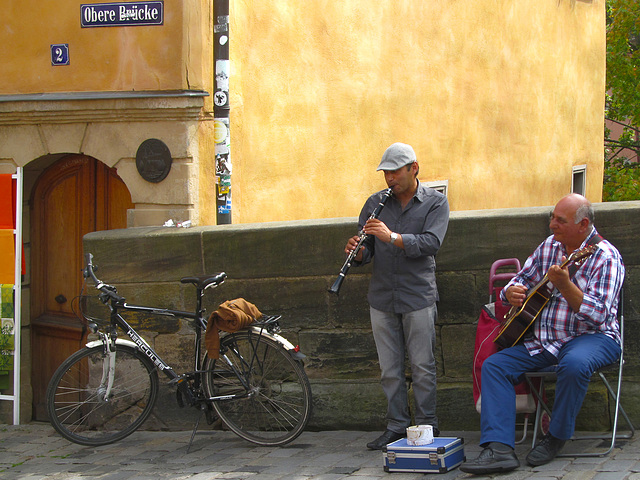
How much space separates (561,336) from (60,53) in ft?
15.7

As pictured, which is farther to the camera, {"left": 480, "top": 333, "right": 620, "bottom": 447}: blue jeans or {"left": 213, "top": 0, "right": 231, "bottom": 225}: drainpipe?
{"left": 213, "top": 0, "right": 231, "bottom": 225}: drainpipe

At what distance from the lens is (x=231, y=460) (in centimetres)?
548

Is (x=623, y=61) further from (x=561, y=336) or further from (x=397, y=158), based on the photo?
(x=561, y=336)

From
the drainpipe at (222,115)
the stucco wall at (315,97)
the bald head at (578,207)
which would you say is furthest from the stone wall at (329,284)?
the stucco wall at (315,97)

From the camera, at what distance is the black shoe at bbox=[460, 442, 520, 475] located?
15.1 feet

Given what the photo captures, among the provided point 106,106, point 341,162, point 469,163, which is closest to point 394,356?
point 106,106

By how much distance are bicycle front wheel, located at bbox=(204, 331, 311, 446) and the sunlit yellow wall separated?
8.43ft

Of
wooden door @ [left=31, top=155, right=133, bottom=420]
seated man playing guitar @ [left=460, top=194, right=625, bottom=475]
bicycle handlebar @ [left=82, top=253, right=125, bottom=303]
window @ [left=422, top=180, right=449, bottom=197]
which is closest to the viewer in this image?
seated man playing guitar @ [left=460, top=194, right=625, bottom=475]

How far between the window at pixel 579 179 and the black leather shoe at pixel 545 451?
11013 millimetres

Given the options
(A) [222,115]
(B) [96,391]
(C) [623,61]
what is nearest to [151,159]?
(A) [222,115]

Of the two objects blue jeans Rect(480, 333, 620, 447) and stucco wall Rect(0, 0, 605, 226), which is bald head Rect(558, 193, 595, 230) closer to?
blue jeans Rect(480, 333, 620, 447)

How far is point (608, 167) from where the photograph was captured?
22.9 metres

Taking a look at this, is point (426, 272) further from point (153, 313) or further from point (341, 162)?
point (341, 162)

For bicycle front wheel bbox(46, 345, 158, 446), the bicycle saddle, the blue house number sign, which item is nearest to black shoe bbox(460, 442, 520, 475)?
the bicycle saddle
